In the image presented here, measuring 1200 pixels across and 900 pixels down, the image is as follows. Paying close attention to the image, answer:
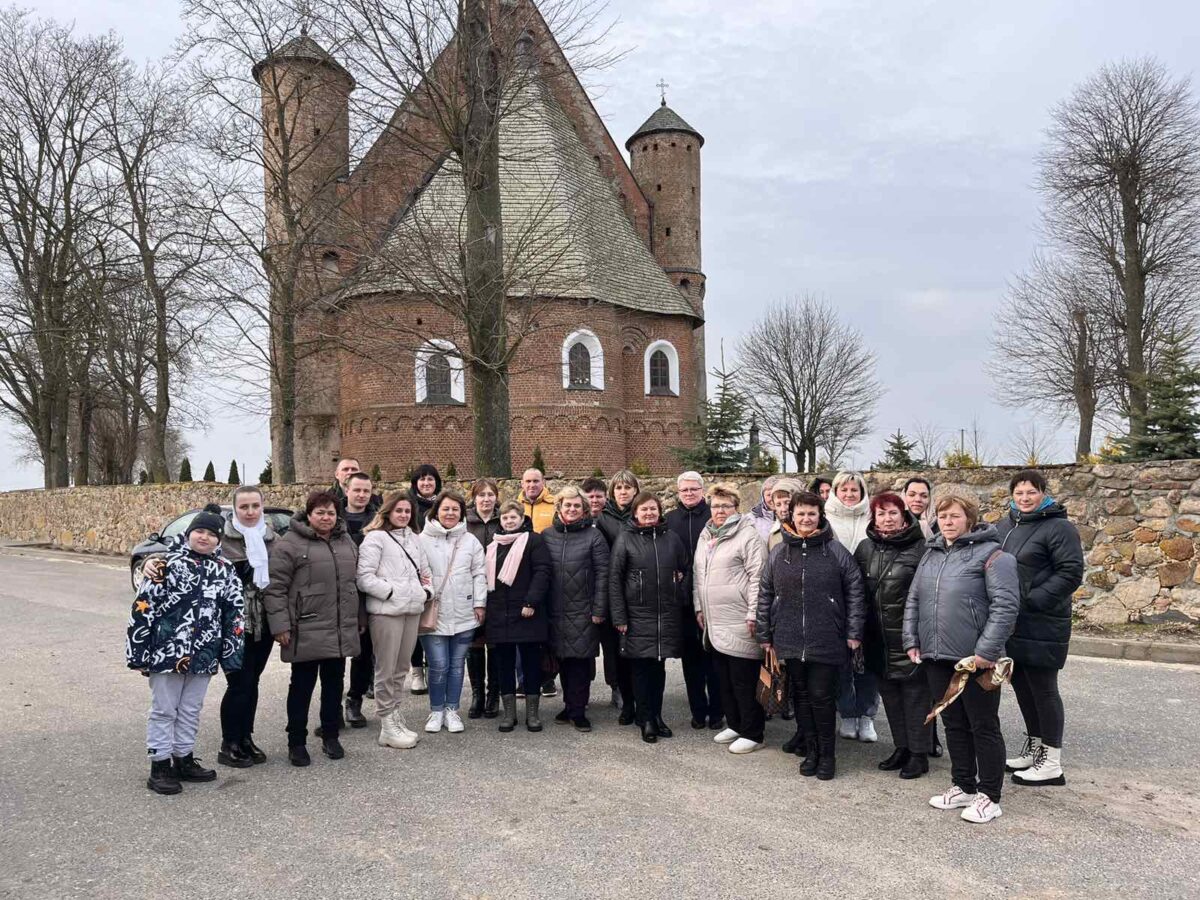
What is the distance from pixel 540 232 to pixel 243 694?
15289mm

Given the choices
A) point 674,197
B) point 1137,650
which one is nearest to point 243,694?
point 1137,650

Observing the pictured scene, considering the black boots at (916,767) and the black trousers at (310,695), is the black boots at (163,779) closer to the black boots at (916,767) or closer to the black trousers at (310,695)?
the black trousers at (310,695)

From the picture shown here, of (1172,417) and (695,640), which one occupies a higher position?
(1172,417)

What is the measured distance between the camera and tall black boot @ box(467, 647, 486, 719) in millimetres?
6840

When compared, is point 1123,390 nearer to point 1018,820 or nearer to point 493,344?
point 493,344

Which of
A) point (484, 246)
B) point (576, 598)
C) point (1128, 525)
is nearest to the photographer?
point (576, 598)

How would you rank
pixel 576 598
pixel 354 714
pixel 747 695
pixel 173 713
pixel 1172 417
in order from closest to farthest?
pixel 173 713 → pixel 747 695 → pixel 576 598 → pixel 354 714 → pixel 1172 417

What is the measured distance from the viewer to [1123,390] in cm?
2706

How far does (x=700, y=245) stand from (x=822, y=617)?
30336 mm

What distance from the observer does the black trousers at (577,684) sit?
255 inches

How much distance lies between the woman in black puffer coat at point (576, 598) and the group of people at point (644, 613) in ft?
0.05

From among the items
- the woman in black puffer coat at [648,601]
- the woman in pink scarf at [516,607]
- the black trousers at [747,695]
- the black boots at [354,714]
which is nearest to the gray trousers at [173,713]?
the black boots at [354,714]

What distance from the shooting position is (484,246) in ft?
51.6

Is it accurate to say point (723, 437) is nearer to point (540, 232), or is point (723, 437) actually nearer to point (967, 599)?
point (540, 232)
